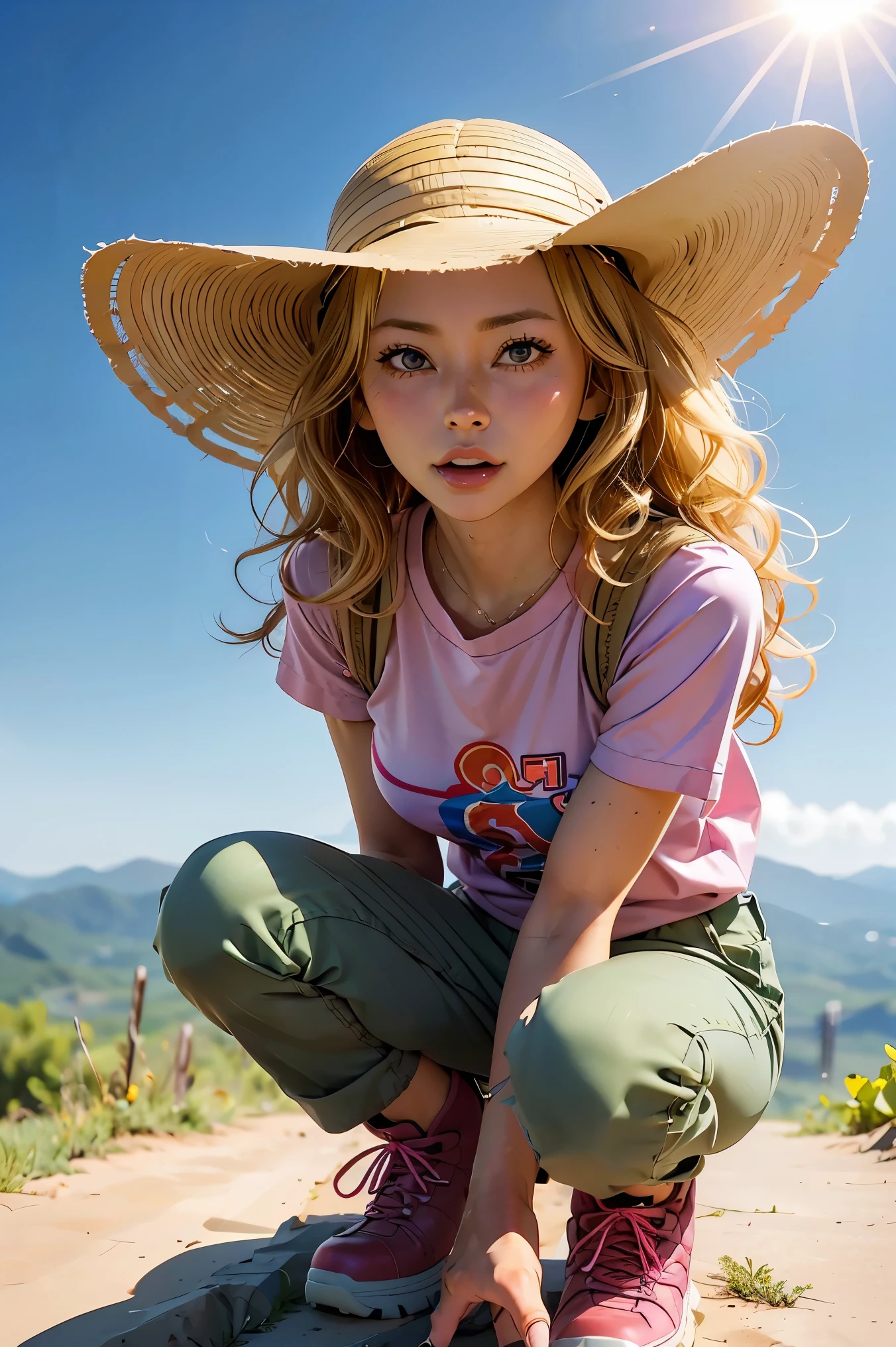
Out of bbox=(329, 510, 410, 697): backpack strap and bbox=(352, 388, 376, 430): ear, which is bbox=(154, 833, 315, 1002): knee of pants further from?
bbox=(352, 388, 376, 430): ear

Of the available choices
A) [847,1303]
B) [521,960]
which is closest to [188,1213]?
[521,960]

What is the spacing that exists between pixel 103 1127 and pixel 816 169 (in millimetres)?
2526

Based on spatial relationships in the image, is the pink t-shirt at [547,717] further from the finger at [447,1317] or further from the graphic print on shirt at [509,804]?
the finger at [447,1317]

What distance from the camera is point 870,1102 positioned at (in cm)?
290

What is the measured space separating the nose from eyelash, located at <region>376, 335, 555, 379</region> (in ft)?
0.29

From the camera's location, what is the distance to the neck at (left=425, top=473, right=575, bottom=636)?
1.76 m

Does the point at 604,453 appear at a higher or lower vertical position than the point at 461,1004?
higher

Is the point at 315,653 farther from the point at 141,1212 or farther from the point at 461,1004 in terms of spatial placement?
the point at 141,1212

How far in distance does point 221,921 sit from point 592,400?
961mm

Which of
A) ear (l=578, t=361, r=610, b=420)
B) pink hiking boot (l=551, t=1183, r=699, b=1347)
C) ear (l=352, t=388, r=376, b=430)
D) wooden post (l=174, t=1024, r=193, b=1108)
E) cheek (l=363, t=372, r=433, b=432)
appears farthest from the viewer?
wooden post (l=174, t=1024, r=193, b=1108)

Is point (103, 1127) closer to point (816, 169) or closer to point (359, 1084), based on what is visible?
point (359, 1084)

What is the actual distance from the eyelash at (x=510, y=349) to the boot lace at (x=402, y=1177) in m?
1.17

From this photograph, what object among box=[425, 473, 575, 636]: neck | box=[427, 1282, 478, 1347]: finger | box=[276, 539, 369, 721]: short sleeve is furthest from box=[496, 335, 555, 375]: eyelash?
box=[427, 1282, 478, 1347]: finger

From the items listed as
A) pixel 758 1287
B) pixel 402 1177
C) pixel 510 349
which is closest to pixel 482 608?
pixel 510 349
